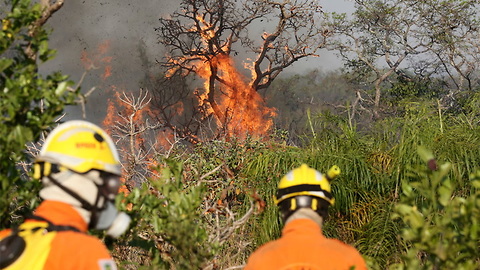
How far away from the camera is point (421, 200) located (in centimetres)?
775

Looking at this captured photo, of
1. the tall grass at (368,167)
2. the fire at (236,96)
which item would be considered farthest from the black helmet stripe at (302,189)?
the fire at (236,96)

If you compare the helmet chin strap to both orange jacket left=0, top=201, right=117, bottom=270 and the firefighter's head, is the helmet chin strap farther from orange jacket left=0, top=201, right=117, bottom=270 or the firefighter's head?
orange jacket left=0, top=201, right=117, bottom=270

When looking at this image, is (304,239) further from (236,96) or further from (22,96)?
(236,96)

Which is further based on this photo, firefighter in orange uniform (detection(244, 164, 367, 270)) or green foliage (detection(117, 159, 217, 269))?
green foliage (detection(117, 159, 217, 269))

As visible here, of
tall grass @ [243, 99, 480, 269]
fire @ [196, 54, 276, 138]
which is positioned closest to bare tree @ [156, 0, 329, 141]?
fire @ [196, 54, 276, 138]

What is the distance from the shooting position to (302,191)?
10.0 feet

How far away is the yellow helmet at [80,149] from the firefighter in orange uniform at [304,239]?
2.65ft

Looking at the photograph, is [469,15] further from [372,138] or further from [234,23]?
[372,138]

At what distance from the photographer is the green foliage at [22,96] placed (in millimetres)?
3086

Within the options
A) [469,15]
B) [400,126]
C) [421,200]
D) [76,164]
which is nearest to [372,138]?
[400,126]

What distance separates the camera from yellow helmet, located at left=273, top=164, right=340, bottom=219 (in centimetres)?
304

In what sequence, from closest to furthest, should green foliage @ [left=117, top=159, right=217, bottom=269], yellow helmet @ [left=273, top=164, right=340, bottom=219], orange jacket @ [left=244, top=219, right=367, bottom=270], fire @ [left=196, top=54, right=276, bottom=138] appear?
orange jacket @ [left=244, top=219, right=367, bottom=270] < yellow helmet @ [left=273, top=164, right=340, bottom=219] < green foliage @ [left=117, top=159, right=217, bottom=269] < fire @ [left=196, top=54, right=276, bottom=138]

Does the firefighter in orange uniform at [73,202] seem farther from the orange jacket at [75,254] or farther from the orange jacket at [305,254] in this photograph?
the orange jacket at [305,254]

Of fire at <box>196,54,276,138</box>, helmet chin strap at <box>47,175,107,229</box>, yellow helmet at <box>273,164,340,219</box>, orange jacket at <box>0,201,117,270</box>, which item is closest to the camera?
orange jacket at <box>0,201,117,270</box>
